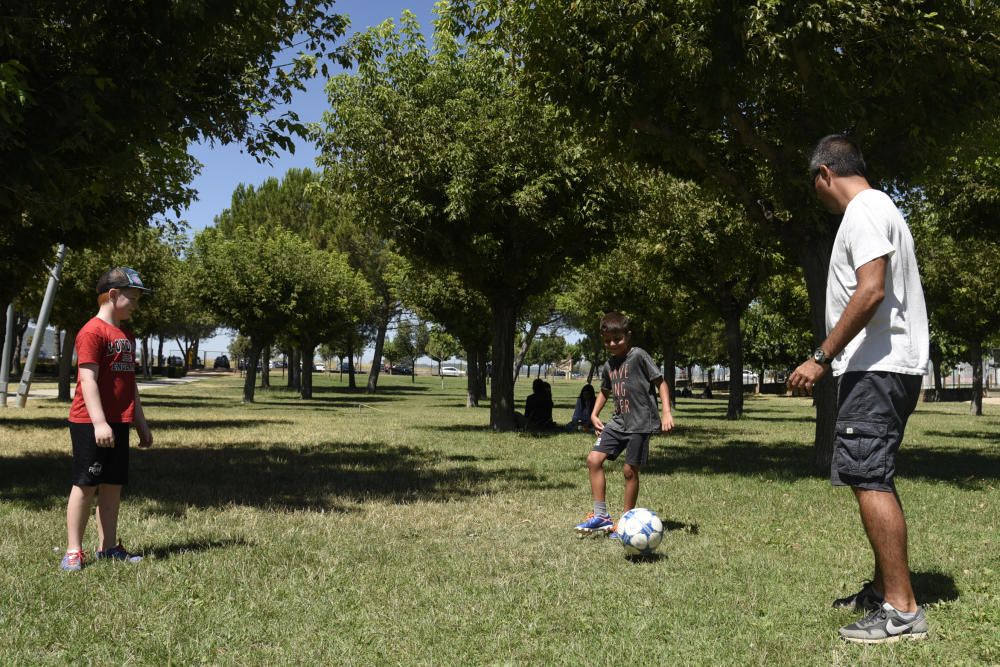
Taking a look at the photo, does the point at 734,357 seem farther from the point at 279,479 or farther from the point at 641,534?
the point at 641,534

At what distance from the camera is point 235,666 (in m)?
3.36

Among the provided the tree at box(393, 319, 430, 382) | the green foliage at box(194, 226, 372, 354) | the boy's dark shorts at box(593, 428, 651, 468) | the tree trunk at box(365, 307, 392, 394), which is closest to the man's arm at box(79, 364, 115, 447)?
the boy's dark shorts at box(593, 428, 651, 468)

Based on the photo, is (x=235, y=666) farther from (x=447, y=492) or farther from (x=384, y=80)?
(x=384, y=80)

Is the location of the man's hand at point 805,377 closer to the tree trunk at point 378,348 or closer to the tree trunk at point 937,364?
the tree trunk at point 378,348

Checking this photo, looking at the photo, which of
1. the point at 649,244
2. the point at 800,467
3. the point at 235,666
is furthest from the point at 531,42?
the point at 649,244

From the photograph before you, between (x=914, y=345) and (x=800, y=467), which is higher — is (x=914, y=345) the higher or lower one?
the higher one

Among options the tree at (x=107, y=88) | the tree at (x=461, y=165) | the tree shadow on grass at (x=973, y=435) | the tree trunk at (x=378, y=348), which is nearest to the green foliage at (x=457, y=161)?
the tree at (x=461, y=165)

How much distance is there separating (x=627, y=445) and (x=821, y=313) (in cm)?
571

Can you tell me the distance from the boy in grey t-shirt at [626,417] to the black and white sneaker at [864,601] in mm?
2163

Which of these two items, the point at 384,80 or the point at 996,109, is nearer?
the point at 996,109

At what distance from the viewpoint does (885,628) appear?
3693 millimetres

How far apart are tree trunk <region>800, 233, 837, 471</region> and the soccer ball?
20.8ft

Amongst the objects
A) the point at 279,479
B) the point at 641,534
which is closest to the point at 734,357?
the point at 279,479

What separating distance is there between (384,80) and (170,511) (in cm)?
1318
